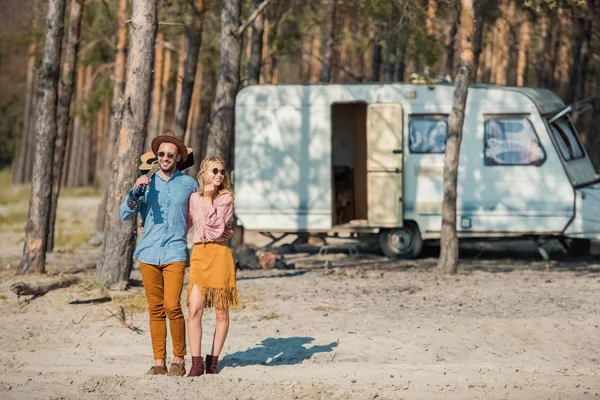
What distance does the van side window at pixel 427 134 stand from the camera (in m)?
17.3

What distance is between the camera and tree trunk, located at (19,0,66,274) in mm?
14273

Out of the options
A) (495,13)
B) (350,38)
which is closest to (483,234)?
(495,13)

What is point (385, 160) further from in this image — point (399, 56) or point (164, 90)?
point (164, 90)

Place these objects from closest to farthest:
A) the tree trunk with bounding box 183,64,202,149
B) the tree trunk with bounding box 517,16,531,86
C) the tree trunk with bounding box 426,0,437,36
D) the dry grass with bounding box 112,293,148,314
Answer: the dry grass with bounding box 112,293,148,314 → the tree trunk with bounding box 426,0,437,36 → the tree trunk with bounding box 517,16,531,86 → the tree trunk with bounding box 183,64,202,149

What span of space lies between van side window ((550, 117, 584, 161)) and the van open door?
7.92 ft

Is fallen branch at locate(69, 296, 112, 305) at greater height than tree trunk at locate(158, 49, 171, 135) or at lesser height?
lesser

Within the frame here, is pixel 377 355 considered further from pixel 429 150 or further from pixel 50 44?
pixel 429 150

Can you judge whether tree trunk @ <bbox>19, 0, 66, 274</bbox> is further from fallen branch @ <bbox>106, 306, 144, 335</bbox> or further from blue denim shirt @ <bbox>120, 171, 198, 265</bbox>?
blue denim shirt @ <bbox>120, 171, 198, 265</bbox>

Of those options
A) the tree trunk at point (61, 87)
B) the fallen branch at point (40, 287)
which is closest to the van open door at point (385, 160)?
the tree trunk at point (61, 87)

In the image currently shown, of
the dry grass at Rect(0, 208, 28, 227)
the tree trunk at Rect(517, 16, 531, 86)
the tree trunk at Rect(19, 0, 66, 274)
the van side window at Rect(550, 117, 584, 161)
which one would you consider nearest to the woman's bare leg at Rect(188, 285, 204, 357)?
the tree trunk at Rect(19, 0, 66, 274)

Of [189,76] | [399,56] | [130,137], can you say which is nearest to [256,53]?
[189,76]

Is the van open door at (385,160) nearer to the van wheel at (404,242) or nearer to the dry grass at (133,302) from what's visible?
the van wheel at (404,242)

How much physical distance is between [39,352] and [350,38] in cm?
2544

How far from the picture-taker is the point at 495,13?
2830 cm
